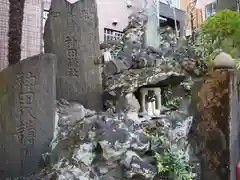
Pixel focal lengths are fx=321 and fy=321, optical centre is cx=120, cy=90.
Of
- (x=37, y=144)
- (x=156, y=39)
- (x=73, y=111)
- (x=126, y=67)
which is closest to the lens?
(x=37, y=144)

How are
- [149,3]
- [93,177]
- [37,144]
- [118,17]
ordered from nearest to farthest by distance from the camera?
1. [93,177]
2. [37,144]
3. [149,3]
4. [118,17]

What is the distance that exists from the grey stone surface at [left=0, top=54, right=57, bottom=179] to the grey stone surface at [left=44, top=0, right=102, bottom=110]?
0.83 metres

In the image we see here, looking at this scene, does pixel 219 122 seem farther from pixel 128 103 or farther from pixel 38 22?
pixel 38 22

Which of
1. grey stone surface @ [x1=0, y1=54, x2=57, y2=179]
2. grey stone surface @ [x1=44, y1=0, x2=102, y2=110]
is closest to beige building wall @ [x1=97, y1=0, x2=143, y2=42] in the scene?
grey stone surface @ [x1=44, y1=0, x2=102, y2=110]

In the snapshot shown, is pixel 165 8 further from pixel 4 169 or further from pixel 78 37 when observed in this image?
pixel 4 169

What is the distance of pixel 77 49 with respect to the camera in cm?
435

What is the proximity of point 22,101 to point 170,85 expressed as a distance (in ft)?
6.84

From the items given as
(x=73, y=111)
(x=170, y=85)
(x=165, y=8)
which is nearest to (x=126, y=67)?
(x=170, y=85)

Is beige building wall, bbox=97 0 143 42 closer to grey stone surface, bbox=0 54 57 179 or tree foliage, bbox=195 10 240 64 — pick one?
tree foliage, bbox=195 10 240 64

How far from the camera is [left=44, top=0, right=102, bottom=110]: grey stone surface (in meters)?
4.32

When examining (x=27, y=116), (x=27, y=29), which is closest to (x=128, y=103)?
(x=27, y=116)

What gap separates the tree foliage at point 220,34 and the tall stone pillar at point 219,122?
1.64m

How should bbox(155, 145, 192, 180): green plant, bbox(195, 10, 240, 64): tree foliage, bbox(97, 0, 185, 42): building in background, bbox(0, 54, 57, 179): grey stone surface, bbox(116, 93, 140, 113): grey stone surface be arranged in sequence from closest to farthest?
bbox(155, 145, 192, 180): green plant < bbox(0, 54, 57, 179): grey stone surface < bbox(116, 93, 140, 113): grey stone surface < bbox(195, 10, 240, 64): tree foliage < bbox(97, 0, 185, 42): building in background

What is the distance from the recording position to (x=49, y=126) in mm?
3428
